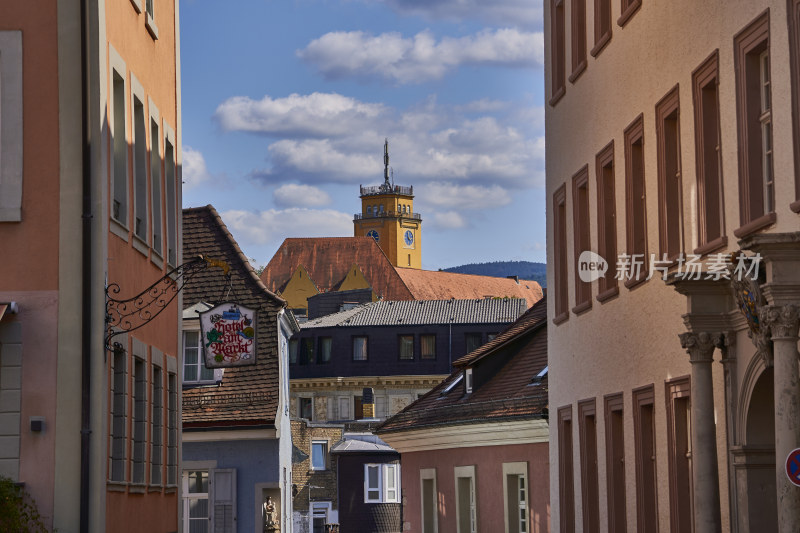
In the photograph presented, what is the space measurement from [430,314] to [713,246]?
73513 millimetres

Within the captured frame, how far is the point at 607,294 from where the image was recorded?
23.6 metres

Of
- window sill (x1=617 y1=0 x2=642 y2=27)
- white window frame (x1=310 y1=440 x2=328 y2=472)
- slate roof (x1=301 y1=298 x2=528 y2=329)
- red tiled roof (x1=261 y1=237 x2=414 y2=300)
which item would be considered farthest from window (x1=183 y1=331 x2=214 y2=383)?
red tiled roof (x1=261 y1=237 x2=414 y2=300)

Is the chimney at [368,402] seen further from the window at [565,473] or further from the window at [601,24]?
the window at [601,24]

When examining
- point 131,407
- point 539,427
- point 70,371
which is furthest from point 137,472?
point 539,427

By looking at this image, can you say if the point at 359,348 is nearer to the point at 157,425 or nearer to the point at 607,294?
the point at 157,425

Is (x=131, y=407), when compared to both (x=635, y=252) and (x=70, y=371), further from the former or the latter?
(x=635, y=252)

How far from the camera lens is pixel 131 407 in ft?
74.5

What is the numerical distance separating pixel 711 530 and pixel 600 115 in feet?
29.6

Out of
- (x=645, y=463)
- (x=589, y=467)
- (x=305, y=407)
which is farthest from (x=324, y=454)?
(x=645, y=463)

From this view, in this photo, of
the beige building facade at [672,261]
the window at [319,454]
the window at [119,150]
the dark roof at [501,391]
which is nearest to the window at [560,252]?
the beige building facade at [672,261]

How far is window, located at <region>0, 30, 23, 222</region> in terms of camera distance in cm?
1958

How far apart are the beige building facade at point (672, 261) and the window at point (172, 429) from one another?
638 cm

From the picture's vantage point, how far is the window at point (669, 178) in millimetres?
20250

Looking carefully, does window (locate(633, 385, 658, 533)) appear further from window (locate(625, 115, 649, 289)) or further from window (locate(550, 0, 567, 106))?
window (locate(550, 0, 567, 106))
